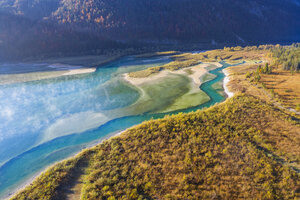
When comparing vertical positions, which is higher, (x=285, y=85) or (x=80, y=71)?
(x=80, y=71)

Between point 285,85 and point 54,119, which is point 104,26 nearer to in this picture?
point 54,119

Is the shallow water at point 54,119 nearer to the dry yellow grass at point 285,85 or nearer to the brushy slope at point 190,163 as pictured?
the brushy slope at point 190,163

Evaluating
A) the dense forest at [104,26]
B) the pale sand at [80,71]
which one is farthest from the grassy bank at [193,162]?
the dense forest at [104,26]

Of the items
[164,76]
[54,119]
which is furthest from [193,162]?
[164,76]

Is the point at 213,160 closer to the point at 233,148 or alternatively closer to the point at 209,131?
the point at 233,148

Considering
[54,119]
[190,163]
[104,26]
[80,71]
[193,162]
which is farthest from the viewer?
[104,26]

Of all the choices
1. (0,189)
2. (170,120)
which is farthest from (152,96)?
(0,189)

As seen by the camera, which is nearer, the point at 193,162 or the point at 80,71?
the point at 193,162
